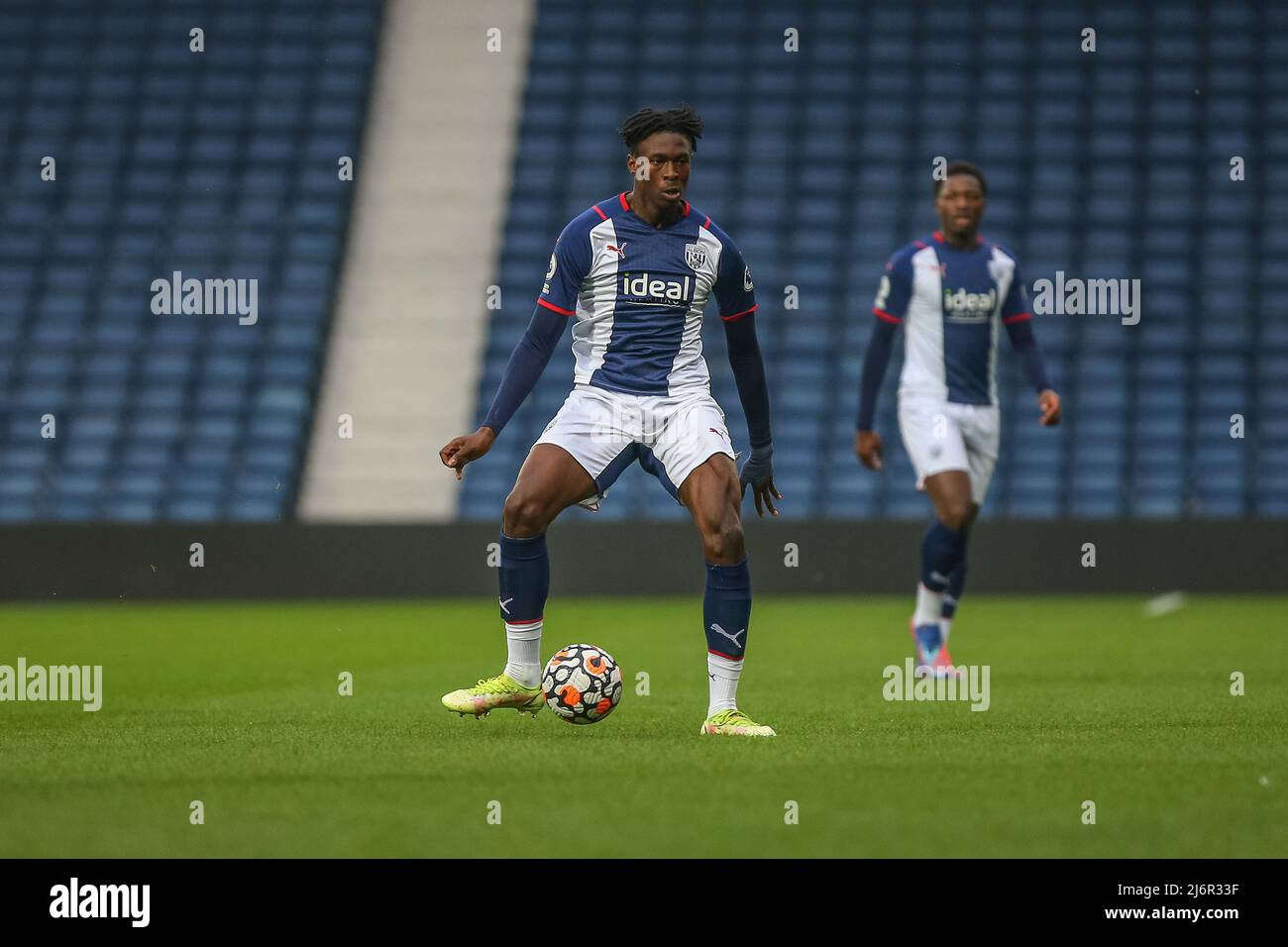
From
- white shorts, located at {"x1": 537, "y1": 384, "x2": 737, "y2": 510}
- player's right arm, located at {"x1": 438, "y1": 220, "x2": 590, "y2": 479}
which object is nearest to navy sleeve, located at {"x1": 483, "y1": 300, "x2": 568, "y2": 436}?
player's right arm, located at {"x1": 438, "y1": 220, "x2": 590, "y2": 479}

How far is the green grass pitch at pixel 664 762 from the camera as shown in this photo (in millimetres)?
3926

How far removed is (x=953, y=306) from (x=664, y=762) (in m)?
3.86

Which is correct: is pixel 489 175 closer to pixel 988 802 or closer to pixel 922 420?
pixel 922 420

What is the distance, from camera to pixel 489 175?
763 inches

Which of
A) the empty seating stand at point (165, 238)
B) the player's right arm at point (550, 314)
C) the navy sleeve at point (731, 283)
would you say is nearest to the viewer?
the player's right arm at point (550, 314)

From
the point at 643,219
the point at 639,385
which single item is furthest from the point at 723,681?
the point at 643,219

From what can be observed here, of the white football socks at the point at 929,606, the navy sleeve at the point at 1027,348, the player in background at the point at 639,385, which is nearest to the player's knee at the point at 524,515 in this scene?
the player in background at the point at 639,385

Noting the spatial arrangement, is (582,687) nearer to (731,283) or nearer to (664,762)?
(664,762)

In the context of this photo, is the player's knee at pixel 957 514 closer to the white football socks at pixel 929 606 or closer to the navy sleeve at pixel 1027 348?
the white football socks at pixel 929 606

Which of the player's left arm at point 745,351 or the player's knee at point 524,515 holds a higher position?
the player's left arm at point 745,351

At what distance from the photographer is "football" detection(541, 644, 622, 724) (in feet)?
19.2

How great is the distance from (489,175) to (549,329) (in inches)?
538

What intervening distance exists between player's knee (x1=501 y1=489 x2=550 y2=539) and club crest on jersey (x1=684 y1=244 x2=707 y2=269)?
966 mm

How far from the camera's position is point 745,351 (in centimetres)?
624
